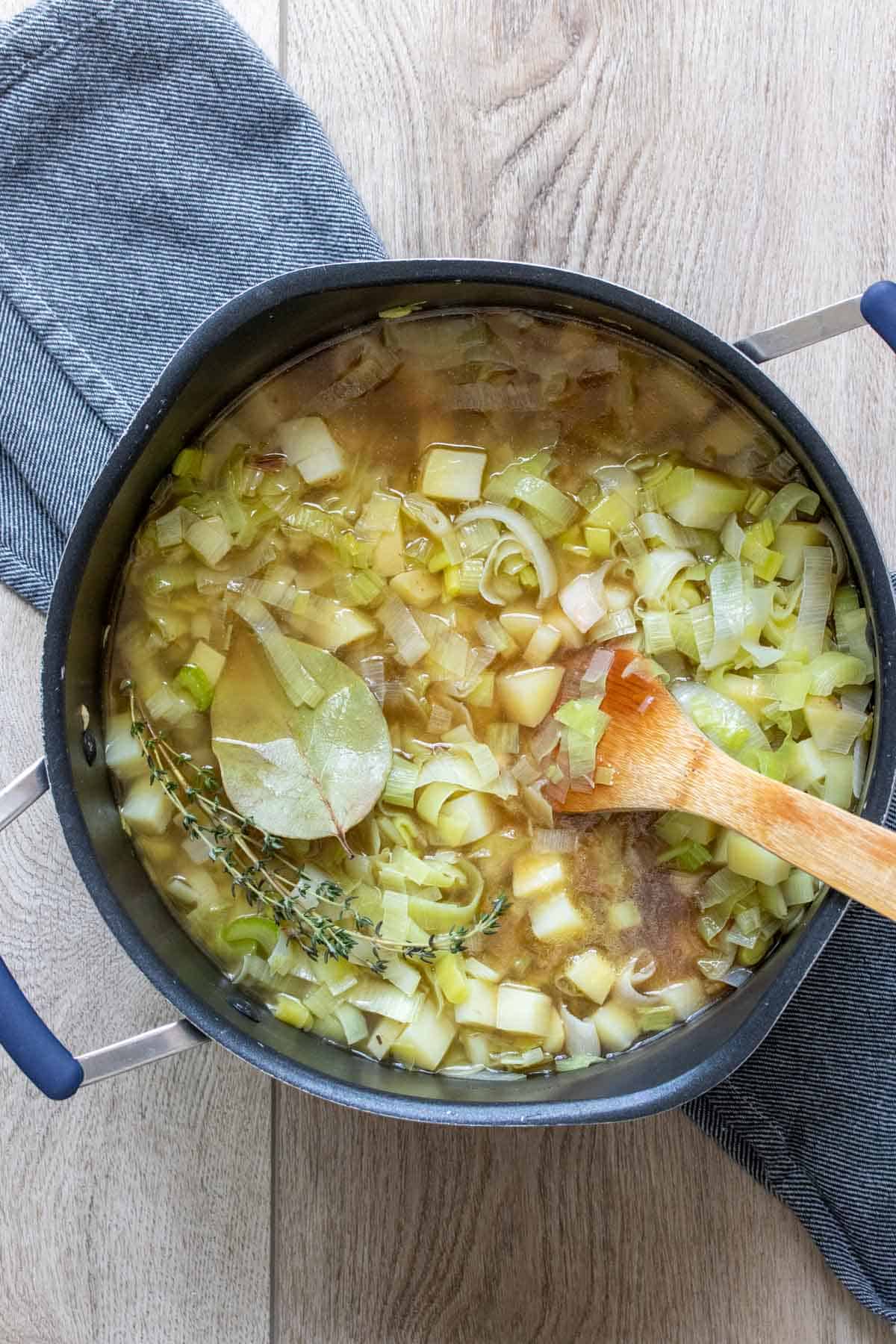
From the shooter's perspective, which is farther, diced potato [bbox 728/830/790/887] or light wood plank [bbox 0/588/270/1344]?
light wood plank [bbox 0/588/270/1344]

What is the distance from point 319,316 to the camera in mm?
1318

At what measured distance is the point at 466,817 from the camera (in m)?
1.36

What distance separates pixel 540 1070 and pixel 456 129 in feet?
3.80

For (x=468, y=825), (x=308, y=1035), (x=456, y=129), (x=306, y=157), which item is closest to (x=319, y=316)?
(x=306, y=157)

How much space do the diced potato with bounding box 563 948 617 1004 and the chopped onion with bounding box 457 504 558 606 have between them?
43cm

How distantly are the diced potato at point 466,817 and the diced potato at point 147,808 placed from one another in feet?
1.06

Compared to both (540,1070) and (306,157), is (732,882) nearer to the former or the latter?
(540,1070)

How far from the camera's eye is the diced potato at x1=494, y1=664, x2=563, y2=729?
136 centimetres

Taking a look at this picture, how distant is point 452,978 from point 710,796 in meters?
0.37

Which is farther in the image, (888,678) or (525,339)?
(525,339)

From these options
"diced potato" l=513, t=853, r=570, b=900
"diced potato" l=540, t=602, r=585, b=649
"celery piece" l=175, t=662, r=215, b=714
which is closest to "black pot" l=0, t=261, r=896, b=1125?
"celery piece" l=175, t=662, r=215, b=714

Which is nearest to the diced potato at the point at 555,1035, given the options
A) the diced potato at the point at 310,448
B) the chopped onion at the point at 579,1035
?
the chopped onion at the point at 579,1035

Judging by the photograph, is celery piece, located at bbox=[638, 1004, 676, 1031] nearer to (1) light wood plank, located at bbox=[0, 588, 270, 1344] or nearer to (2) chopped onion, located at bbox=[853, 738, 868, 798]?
(2) chopped onion, located at bbox=[853, 738, 868, 798]

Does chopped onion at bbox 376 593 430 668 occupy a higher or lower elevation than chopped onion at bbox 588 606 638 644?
higher
